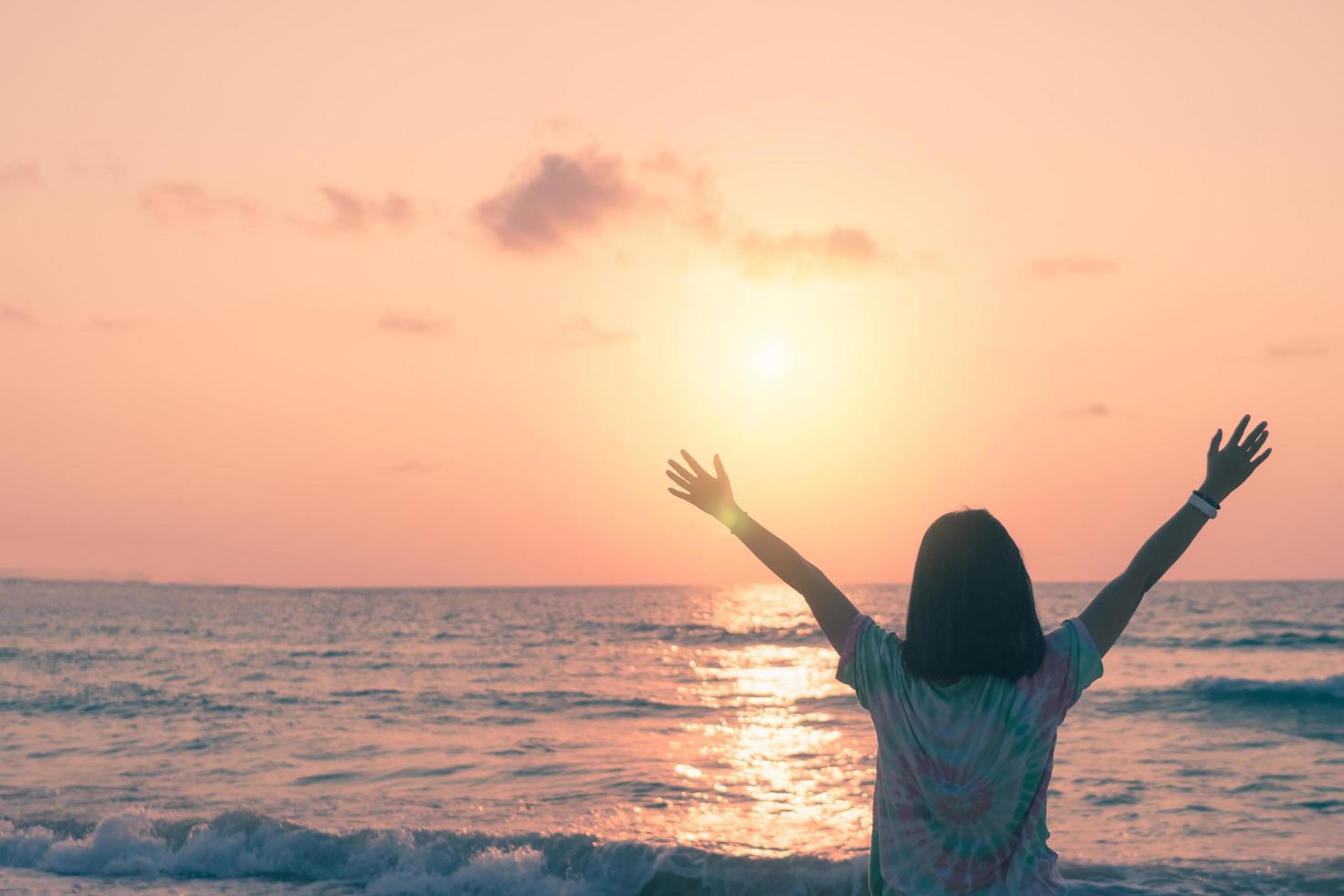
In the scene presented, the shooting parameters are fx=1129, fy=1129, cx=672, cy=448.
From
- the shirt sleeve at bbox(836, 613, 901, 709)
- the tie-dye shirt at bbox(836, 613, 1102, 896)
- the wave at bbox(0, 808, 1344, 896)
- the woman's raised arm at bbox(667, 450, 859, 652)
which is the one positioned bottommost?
the wave at bbox(0, 808, 1344, 896)

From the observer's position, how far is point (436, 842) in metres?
12.0

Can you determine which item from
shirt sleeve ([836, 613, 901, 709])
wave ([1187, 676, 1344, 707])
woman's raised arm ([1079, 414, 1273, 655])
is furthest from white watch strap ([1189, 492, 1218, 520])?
wave ([1187, 676, 1344, 707])

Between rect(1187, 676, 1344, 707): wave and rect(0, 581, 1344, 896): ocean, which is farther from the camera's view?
rect(1187, 676, 1344, 707): wave

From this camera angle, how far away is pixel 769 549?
2795mm

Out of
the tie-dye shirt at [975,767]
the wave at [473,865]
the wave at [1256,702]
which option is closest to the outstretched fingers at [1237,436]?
the tie-dye shirt at [975,767]

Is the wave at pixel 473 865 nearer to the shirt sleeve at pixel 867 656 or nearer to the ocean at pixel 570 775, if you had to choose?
the ocean at pixel 570 775

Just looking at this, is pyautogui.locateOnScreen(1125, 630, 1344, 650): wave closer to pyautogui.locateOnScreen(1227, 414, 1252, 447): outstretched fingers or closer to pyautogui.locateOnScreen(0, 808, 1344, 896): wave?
pyautogui.locateOnScreen(0, 808, 1344, 896): wave

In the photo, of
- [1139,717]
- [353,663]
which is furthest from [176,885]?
[353,663]

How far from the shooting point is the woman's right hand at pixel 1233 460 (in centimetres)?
269

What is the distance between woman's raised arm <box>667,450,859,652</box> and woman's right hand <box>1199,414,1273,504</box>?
0.91 meters

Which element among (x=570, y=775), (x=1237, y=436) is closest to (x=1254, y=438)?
(x=1237, y=436)

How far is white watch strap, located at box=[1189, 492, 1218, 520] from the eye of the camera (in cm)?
265

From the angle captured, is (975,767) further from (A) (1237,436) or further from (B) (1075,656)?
(A) (1237,436)

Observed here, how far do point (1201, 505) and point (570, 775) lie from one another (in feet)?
47.8
